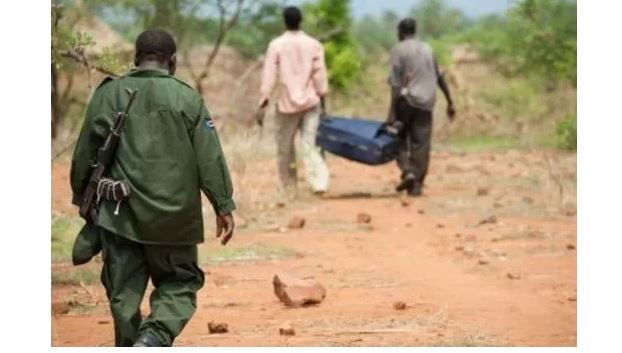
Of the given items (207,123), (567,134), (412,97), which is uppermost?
(207,123)

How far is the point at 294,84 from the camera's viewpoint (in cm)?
1257

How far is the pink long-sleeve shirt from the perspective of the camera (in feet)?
41.3

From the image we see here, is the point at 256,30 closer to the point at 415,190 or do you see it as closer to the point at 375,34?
the point at 415,190

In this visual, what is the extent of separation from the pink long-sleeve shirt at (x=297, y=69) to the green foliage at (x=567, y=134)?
21.8 ft

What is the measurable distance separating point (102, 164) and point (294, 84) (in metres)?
6.78

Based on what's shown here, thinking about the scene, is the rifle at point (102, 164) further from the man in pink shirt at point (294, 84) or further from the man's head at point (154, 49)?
the man in pink shirt at point (294, 84)

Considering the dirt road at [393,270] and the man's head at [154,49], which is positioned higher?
the man's head at [154,49]

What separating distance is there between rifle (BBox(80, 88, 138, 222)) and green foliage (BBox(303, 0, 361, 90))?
43.1ft

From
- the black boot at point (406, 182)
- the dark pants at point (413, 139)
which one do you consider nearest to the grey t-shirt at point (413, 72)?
the dark pants at point (413, 139)

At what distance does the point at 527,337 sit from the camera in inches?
277

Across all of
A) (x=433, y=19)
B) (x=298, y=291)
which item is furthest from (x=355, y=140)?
(x=433, y=19)

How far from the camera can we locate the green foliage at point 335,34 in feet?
62.2
